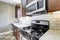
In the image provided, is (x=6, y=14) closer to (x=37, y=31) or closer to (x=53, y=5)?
(x=37, y=31)

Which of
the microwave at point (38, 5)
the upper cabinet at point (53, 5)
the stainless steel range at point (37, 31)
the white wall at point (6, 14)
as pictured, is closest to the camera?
the upper cabinet at point (53, 5)

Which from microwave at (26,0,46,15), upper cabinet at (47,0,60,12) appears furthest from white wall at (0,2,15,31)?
upper cabinet at (47,0,60,12)

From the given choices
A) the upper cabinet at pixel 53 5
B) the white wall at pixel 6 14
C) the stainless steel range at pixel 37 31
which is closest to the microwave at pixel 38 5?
the upper cabinet at pixel 53 5

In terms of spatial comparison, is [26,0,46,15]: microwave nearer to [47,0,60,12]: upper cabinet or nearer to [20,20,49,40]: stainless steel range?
[47,0,60,12]: upper cabinet

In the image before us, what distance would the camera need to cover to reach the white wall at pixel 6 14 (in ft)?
17.4

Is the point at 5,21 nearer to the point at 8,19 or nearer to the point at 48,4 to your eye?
the point at 8,19

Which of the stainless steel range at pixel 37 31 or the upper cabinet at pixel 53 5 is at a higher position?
the upper cabinet at pixel 53 5

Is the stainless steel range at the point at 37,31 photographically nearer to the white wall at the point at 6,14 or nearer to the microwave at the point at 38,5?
the microwave at the point at 38,5

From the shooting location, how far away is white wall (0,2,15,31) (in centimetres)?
532

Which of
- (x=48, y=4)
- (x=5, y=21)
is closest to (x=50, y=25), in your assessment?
(x=48, y=4)

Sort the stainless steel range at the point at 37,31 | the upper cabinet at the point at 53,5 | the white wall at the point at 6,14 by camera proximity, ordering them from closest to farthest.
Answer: the upper cabinet at the point at 53,5 → the stainless steel range at the point at 37,31 → the white wall at the point at 6,14

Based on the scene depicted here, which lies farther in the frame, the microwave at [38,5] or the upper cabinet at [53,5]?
the microwave at [38,5]

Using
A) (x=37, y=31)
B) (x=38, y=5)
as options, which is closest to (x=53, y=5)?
(x=38, y=5)

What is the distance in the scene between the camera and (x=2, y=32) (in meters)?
5.39
